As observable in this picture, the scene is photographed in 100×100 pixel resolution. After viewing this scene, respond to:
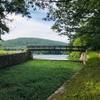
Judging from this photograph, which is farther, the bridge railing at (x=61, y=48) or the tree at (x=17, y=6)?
the bridge railing at (x=61, y=48)

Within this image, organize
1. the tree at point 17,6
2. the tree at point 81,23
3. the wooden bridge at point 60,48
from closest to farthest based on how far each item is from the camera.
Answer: the tree at point 17,6 < the tree at point 81,23 < the wooden bridge at point 60,48

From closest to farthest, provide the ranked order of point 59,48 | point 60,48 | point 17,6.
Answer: point 17,6, point 60,48, point 59,48

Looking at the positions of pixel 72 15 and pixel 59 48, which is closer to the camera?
pixel 72 15

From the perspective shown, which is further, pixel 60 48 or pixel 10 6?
pixel 60 48

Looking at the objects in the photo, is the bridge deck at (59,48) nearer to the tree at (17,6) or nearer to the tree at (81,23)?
the tree at (81,23)

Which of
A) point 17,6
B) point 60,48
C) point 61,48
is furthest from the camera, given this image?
point 60,48

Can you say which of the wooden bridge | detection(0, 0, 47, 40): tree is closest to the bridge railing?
the wooden bridge

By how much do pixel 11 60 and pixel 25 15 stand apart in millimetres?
11179

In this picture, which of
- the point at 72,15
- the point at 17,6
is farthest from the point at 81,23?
the point at 17,6

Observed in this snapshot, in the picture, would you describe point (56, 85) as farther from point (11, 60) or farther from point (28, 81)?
point (11, 60)

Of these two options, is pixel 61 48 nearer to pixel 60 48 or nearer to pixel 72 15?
pixel 60 48

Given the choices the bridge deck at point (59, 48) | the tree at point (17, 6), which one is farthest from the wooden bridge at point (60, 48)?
the tree at point (17, 6)

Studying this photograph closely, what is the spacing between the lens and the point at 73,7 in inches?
1175

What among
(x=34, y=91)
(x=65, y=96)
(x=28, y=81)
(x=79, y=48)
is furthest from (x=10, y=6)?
(x=79, y=48)
